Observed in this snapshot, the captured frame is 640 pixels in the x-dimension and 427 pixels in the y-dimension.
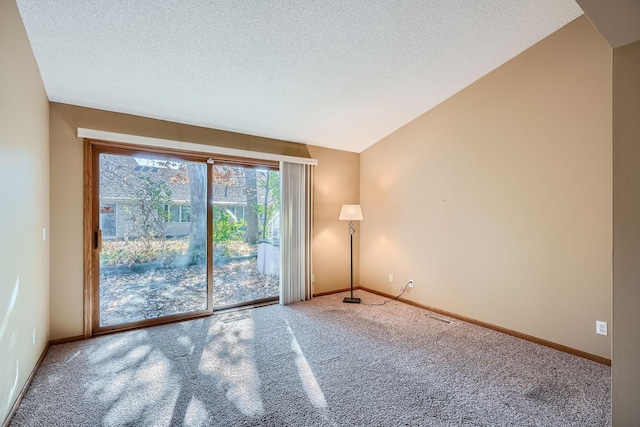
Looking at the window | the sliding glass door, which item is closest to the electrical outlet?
the sliding glass door

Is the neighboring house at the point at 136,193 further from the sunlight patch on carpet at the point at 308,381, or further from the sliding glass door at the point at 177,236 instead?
the sunlight patch on carpet at the point at 308,381

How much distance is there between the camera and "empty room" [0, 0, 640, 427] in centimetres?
189

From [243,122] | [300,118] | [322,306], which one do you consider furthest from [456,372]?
[243,122]

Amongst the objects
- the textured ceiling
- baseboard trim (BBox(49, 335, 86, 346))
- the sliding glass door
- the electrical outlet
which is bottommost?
baseboard trim (BBox(49, 335, 86, 346))

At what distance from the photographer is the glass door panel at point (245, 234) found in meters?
3.86

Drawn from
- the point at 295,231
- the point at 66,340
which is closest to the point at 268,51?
the point at 295,231

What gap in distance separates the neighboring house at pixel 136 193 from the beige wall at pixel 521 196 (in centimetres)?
275

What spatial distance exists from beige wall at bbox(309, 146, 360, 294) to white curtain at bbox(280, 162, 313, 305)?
192mm

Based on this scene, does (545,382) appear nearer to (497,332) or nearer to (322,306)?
(497,332)

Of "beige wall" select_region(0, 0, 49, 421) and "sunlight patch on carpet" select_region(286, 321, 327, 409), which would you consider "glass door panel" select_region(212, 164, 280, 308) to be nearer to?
"sunlight patch on carpet" select_region(286, 321, 327, 409)

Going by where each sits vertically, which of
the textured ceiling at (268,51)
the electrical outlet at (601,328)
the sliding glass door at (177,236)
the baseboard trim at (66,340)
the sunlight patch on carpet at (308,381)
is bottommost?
the sunlight patch on carpet at (308,381)

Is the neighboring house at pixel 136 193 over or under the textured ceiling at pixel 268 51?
under

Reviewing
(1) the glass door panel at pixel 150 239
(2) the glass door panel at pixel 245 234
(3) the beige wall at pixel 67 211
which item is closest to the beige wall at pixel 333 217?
(2) the glass door panel at pixel 245 234

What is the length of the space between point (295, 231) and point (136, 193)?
6.72 ft
